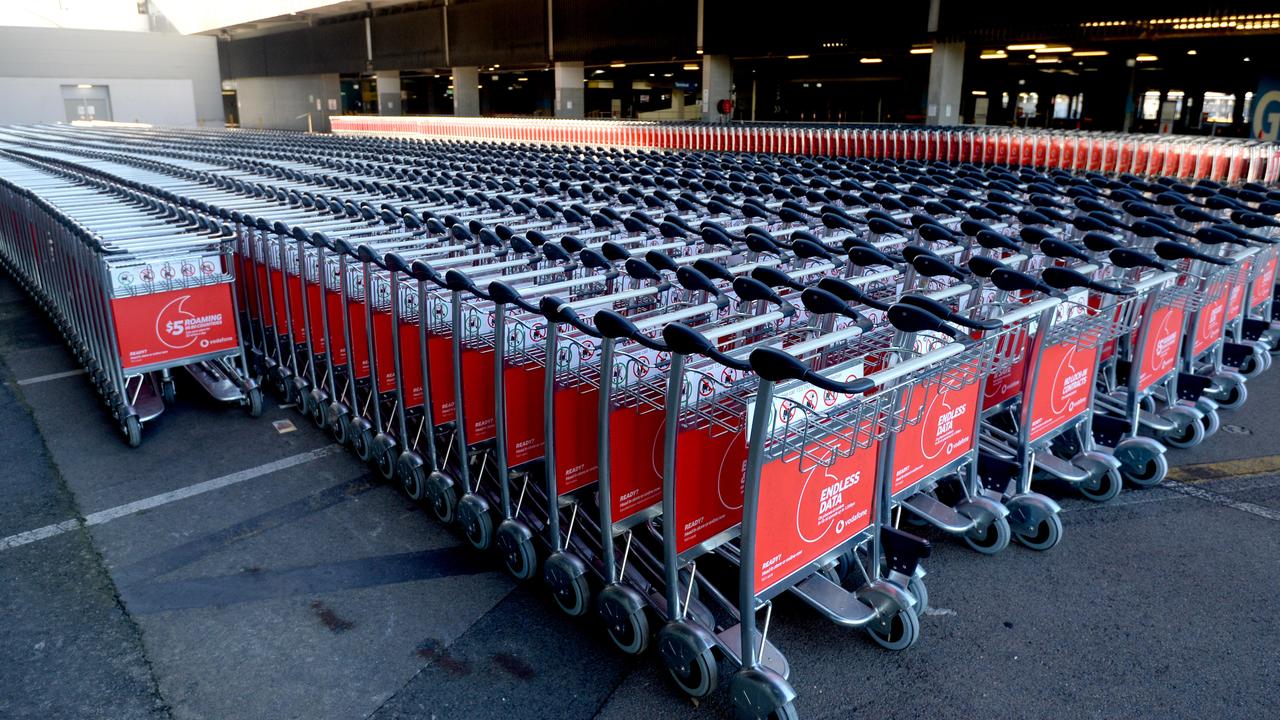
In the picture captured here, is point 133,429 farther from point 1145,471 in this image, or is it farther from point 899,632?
point 1145,471

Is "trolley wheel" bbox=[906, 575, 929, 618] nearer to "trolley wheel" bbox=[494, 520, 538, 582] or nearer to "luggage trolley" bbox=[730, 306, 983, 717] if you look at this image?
"luggage trolley" bbox=[730, 306, 983, 717]

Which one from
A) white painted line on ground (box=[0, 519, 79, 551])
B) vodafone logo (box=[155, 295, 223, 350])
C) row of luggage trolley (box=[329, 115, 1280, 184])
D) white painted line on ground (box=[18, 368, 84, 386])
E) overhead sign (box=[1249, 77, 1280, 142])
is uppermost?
overhead sign (box=[1249, 77, 1280, 142])

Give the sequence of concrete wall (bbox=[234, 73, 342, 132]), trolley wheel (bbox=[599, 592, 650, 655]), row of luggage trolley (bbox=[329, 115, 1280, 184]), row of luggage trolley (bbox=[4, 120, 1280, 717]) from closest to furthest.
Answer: row of luggage trolley (bbox=[4, 120, 1280, 717]), trolley wheel (bbox=[599, 592, 650, 655]), row of luggage trolley (bbox=[329, 115, 1280, 184]), concrete wall (bbox=[234, 73, 342, 132])

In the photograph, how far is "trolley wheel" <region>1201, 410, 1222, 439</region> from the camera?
4.51m

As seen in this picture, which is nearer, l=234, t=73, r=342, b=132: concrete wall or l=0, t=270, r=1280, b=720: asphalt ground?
l=0, t=270, r=1280, b=720: asphalt ground

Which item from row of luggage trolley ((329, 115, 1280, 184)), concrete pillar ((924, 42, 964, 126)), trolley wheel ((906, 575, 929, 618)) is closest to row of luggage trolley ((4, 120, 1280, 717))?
trolley wheel ((906, 575, 929, 618))

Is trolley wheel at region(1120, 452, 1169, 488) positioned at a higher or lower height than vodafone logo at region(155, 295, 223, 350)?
lower

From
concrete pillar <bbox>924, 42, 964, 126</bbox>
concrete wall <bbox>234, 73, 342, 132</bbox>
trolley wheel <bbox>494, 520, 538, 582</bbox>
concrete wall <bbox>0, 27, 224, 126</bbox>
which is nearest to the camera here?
trolley wheel <bbox>494, 520, 538, 582</bbox>

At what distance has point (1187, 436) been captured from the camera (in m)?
4.41

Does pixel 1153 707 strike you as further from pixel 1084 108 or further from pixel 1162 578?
pixel 1084 108

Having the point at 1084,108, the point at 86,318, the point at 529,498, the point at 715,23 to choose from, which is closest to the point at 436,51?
the point at 715,23

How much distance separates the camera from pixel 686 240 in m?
4.54

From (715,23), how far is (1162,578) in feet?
67.9

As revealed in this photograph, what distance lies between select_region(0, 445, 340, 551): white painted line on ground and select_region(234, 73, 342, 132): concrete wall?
129 feet
